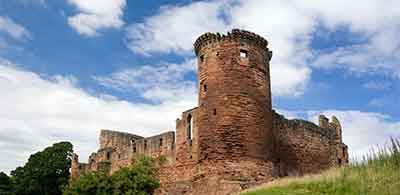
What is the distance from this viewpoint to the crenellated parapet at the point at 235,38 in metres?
27.5

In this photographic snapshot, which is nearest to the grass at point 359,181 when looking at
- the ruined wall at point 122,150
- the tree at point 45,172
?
the ruined wall at point 122,150

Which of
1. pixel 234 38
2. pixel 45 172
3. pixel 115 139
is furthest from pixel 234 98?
pixel 45 172

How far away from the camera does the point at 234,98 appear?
2641 cm

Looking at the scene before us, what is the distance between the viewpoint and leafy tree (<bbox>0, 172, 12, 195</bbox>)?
46306mm

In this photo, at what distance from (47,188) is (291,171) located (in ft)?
66.5

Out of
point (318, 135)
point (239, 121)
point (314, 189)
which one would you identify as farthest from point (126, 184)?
point (318, 135)

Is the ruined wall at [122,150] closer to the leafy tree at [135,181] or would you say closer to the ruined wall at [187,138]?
the ruined wall at [187,138]

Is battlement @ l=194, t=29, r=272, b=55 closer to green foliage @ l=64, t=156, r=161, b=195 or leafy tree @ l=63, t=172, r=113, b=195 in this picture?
green foliage @ l=64, t=156, r=161, b=195

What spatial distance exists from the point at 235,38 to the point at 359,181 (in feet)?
38.0

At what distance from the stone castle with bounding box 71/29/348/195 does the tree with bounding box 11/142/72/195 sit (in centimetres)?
1462

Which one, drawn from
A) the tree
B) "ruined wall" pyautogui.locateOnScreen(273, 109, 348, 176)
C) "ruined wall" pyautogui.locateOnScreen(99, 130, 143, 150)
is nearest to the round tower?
"ruined wall" pyautogui.locateOnScreen(273, 109, 348, 176)

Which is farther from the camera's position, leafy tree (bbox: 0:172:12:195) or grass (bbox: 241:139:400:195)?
leafy tree (bbox: 0:172:12:195)

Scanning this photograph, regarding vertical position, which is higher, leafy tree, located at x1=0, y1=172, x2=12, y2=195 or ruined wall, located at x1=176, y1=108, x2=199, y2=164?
ruined wall, located at x1=176, y1=108, x2=199, y2=164

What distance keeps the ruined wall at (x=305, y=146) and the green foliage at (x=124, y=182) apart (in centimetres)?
653
